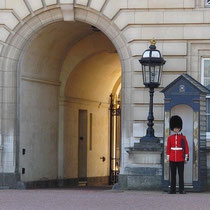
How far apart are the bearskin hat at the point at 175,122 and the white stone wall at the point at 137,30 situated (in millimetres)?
1478

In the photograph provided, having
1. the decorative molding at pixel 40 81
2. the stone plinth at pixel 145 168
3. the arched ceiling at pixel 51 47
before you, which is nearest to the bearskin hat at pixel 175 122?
the stone plinth at pixel 145 168

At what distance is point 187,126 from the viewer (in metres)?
22.2

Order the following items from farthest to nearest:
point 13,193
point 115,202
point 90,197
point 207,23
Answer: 1. point 207,23
2. point 13,193
3. point 90,197
4. point 115,202

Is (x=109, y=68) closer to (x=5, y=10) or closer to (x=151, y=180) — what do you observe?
(x=5, y=10)

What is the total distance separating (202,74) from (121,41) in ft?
6.37

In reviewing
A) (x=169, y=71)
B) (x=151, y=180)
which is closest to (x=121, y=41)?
(x=169, y=71)

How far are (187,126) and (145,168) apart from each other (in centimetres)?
124

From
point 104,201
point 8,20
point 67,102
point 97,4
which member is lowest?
point 104,201

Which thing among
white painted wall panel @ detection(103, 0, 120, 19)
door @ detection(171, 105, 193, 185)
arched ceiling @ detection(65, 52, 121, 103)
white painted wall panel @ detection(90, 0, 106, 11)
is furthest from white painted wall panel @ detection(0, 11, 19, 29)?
door @ detection(171, 105, 193, 185)

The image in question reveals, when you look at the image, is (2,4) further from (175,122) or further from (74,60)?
(175,122)

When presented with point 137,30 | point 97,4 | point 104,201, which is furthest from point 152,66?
point 104,201

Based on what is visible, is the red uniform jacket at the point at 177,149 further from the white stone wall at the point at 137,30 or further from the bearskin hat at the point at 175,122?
the white stone wall at the point at 137,30

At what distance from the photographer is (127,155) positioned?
2364cm

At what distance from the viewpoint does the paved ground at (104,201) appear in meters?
17.8
